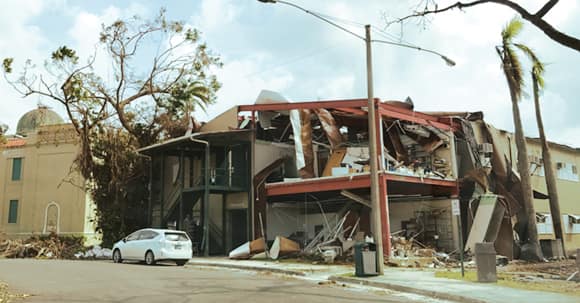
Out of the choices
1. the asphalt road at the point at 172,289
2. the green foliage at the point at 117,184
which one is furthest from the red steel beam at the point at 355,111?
the green foliage at the point at 117,184

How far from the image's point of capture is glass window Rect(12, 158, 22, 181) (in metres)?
35.4

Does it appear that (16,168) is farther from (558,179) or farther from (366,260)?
(558,179)

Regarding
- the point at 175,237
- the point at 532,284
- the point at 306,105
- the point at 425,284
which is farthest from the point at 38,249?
the point at 532,284

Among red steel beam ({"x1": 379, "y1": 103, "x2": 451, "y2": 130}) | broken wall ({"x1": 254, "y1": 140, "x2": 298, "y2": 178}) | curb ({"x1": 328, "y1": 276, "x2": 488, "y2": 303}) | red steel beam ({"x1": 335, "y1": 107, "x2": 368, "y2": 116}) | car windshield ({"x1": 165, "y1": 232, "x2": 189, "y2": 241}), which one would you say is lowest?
curb ({"x1": 328, "y1": 276, "x2": 488, "y2": 303})

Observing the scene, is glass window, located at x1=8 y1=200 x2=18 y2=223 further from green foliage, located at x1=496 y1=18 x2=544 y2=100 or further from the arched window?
green foliage, located at x1=496 y1=18 x2=544 y2=100

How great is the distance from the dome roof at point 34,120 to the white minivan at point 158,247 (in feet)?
55.7

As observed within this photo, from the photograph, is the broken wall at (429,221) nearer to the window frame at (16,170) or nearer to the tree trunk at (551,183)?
the tree trunk at (551,183)

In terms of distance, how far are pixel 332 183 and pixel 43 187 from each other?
836 inches

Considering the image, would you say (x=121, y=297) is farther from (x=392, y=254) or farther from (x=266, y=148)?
(x=266, y=148)

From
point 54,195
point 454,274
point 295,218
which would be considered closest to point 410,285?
point 454,274

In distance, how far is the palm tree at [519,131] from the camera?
2425 centimetres

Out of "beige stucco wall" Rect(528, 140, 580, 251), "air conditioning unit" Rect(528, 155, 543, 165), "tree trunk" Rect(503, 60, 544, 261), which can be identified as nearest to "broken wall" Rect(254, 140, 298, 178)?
"tree trunk" Rect(503, 60, 544, 261)

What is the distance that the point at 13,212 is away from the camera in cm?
3488

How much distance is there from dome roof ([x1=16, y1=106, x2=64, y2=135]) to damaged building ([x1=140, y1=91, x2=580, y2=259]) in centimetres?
1198
